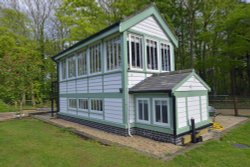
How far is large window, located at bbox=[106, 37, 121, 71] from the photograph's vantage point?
9.60 metres

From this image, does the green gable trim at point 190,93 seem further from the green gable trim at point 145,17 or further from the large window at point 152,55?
the green gable trim at point 145,17

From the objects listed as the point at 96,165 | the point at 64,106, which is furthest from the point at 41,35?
the point at 96,165

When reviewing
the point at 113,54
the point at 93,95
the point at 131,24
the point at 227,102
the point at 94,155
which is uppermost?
the point at 131,24

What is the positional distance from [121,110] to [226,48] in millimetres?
15701

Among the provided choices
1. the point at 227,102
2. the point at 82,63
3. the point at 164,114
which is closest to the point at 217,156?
the point at 164,114

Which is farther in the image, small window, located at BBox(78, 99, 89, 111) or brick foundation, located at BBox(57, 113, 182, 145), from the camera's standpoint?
small window, located at BBox(78, 99, 89, 111)

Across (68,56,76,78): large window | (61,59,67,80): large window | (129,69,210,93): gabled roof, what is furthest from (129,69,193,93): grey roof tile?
(61,59,67,80): large window

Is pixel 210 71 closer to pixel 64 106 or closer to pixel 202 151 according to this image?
pixel 64 106

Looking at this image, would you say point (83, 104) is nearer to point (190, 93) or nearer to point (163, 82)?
point (163, 82)

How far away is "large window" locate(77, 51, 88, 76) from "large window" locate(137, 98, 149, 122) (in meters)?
4.46

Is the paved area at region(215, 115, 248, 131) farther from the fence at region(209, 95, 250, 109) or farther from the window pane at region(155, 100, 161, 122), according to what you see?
the fence at region(209, 95, 250, 109)

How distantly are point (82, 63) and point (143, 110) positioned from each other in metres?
5.42

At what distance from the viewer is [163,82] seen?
859 centimetres

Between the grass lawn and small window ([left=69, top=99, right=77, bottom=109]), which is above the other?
small window ([left=69, top=99, right=77, bottom=109])
